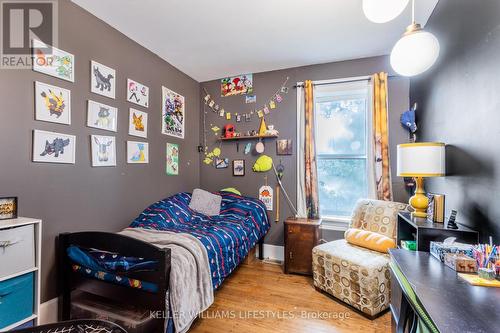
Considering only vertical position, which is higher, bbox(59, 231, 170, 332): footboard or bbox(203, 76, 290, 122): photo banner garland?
bbox(203, 76, 290, 122): photo banner garland

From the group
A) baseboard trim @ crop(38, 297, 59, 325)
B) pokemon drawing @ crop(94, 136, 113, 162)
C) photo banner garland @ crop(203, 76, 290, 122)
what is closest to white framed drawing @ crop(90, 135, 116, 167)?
pokemon drawing @ crop(94, 136, 113, 162)

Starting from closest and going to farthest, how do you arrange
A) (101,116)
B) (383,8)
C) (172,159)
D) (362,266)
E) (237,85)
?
(383,8) < (362,266) < (101,116) < (172,159) < (237,85)

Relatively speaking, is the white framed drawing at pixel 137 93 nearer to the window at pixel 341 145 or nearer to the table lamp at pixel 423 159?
the window at pixel 341 145

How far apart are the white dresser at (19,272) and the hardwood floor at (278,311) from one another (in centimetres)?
103

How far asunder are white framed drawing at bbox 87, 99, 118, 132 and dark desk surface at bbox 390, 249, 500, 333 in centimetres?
246

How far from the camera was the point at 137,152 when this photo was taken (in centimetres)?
246

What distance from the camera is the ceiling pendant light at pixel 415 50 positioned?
4.44 ft

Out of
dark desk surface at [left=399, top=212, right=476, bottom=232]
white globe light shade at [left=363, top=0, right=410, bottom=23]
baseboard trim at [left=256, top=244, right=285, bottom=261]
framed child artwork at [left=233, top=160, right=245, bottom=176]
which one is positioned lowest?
baseboard trim at [left=256, top=244, right=285, bottom=261]

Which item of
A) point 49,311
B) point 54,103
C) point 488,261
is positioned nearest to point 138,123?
point 54,103

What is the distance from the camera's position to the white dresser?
4.08ft

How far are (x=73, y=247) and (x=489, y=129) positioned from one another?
272 cm

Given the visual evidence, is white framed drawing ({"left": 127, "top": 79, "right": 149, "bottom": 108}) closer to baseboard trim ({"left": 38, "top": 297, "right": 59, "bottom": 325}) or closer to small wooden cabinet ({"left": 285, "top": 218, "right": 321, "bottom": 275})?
baseboard trim ({"left": 38, "top": 297, "right": 59, "bottom": 325})

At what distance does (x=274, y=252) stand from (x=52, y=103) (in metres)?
2.84

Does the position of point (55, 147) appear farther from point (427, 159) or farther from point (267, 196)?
point (427, 159)
